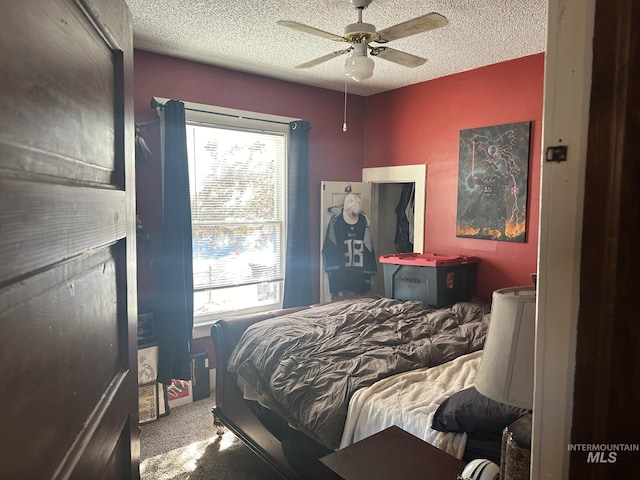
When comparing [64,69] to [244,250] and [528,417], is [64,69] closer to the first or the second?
[528,417]

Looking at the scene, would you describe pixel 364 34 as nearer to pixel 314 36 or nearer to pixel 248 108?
pixel 314 36

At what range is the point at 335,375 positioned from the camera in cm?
217

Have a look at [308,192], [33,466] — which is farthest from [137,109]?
[33,466]

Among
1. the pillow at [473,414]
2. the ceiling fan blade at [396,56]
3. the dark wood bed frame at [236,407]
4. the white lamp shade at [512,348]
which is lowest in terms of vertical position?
the dark wood bed frame at [236,407]

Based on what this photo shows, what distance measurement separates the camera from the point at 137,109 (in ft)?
10.9

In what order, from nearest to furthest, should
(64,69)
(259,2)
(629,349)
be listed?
(629,349) < (64,69) < (259,2)

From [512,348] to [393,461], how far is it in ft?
2.30

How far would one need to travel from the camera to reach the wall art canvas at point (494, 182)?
3467 mm

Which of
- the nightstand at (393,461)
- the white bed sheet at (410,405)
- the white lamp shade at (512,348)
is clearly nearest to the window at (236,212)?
the white bed sheet at (410,405)

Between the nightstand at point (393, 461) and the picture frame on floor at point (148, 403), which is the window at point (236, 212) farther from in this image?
the nightstand at point (393, 461)

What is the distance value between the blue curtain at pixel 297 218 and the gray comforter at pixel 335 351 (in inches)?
38.3

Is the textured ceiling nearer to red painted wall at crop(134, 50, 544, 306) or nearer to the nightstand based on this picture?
red painted wall at crop(134, 50, 544, 306)

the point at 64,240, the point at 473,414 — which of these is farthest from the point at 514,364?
the point at 64,240

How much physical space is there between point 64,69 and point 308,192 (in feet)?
11.9
